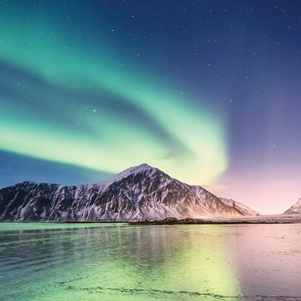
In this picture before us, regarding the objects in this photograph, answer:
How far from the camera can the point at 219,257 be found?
62.1ft

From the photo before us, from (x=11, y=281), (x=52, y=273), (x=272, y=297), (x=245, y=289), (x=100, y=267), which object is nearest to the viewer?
(x=272, y=297)

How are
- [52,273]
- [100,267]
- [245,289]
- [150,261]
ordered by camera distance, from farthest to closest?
[150,261], [100,267], [52,273], [245,289]

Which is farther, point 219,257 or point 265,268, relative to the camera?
point 219,257

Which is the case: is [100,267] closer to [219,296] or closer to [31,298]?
[31,298]

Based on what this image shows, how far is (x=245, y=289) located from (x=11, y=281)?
1026cm

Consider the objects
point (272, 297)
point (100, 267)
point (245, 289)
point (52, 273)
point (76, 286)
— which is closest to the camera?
point (272, 297)

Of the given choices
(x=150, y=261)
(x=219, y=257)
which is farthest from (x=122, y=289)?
(x=219, y=257)

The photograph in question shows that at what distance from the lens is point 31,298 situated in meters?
10.1

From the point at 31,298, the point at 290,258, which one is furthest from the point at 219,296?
the point at 290,258

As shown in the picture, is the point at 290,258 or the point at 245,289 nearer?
the point at 245,289

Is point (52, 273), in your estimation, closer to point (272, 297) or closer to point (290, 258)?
point (272, 297)

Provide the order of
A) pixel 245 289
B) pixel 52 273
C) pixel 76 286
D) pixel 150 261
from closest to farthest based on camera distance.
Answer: pixel 245 289 → pixel 76 286 → pixel 52 273 → pixel 150 261

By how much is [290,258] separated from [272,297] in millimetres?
9816

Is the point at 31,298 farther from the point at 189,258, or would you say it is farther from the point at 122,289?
the point at 189,258
